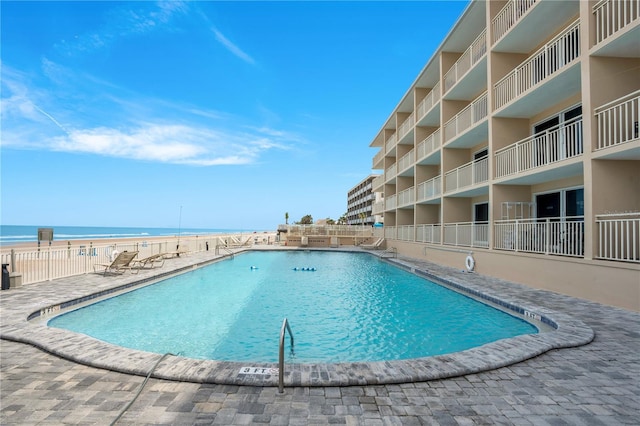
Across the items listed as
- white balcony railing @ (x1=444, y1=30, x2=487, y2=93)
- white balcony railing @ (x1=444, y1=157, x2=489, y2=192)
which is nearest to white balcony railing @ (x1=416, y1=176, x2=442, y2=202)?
white balcony railing @ (x1=444, y1=157, x2=489, y2=192)

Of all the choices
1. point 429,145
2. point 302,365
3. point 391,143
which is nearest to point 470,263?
Answer: point 429,145

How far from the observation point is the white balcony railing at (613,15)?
6840mm

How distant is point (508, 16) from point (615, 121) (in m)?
6.12

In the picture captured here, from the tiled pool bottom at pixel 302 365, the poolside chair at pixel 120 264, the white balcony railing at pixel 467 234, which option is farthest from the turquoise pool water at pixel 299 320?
the white balcony railing at pixel 467 234

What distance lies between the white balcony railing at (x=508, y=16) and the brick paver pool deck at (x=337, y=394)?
1017 centimetres

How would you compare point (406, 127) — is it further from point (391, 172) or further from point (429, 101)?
point (391, 172)

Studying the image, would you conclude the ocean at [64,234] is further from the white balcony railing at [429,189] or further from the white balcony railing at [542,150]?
the white balcony railing at [542,150]

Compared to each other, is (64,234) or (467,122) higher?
(467,122)

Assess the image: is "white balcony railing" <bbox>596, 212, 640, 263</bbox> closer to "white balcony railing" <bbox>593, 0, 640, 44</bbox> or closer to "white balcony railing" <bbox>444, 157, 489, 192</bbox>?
"white balcony railing" <bbox>593, 0, 640, 44</bbox>

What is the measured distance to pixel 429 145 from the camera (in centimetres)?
1775

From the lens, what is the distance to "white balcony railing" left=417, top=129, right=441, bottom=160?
658 inches

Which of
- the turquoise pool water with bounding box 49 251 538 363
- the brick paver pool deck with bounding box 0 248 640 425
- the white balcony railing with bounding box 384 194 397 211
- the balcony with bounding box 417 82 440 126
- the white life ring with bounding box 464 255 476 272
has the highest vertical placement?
the balcony with bounding box 417 82 440 126

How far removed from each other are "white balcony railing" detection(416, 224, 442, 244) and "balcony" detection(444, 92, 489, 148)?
417cm

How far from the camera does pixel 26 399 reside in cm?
302
